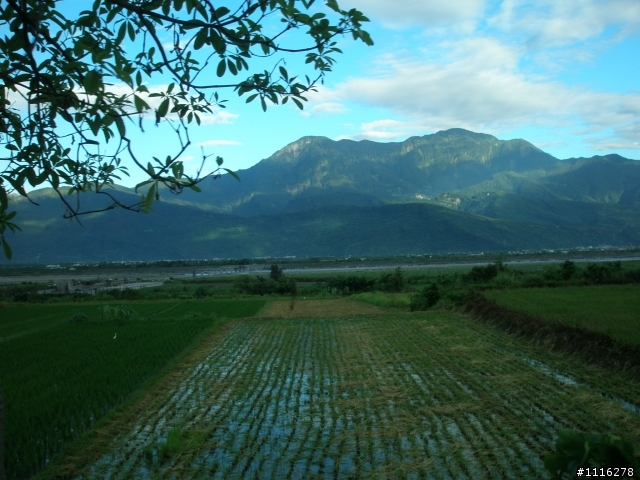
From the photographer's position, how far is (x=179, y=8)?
8.54ft

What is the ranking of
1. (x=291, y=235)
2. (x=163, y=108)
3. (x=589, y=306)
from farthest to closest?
(x=291, y=235) < (x=589, y=306) < (x=163, y=108)

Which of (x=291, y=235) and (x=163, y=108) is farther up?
(x=291, y=235)

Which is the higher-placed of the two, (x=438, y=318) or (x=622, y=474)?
(x=622, y=474)

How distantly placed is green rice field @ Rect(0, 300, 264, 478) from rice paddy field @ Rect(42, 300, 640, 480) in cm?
49

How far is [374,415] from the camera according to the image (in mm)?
7234

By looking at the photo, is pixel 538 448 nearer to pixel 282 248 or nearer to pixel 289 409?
pixel 289 409

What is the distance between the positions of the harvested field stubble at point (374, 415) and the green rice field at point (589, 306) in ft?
4.40

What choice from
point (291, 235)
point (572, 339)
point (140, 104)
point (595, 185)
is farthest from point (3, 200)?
point (595, 185)

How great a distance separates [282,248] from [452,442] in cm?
11614

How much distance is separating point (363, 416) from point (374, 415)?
5.9 inches

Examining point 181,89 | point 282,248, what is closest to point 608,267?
point 181,89

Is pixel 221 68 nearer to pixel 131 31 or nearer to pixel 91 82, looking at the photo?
pixel 131 31

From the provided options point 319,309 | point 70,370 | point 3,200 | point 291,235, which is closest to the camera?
point 3,200

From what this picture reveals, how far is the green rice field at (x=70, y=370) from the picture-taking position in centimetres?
667
